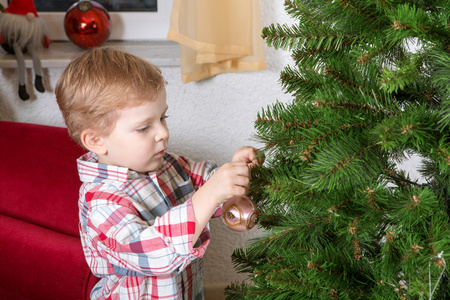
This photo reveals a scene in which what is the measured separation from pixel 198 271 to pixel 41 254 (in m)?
0.38

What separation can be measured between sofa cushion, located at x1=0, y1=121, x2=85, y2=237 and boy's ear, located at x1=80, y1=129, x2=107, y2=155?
0.34 metres

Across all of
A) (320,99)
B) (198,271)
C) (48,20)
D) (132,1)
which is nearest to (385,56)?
(320,99)

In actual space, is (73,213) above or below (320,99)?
below

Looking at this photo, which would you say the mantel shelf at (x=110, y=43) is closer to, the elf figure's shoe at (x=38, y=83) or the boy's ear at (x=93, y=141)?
the elf figure's shoe at (x=38, y=83)

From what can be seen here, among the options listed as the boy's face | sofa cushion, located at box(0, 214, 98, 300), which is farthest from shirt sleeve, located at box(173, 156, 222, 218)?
sofa cushion, located at box(0, 214, 98, 300)

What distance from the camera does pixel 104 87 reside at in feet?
3.02

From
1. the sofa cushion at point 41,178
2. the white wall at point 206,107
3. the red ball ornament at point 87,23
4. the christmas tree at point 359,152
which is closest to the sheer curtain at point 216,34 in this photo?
the white wall at point 206,107

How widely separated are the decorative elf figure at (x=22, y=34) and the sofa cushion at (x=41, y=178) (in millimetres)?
229

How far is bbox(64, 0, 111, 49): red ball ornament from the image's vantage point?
1.63m

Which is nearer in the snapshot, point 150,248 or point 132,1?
point 150,248

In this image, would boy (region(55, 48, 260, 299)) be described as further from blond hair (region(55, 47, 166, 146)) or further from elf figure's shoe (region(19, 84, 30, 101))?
elf figure's shoe (region(19, 84, 30, 101))

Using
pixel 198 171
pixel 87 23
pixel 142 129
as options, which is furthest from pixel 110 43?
pixel 142 129

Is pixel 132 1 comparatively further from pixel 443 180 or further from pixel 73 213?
pixel 443 180

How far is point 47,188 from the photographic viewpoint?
1.30 m
